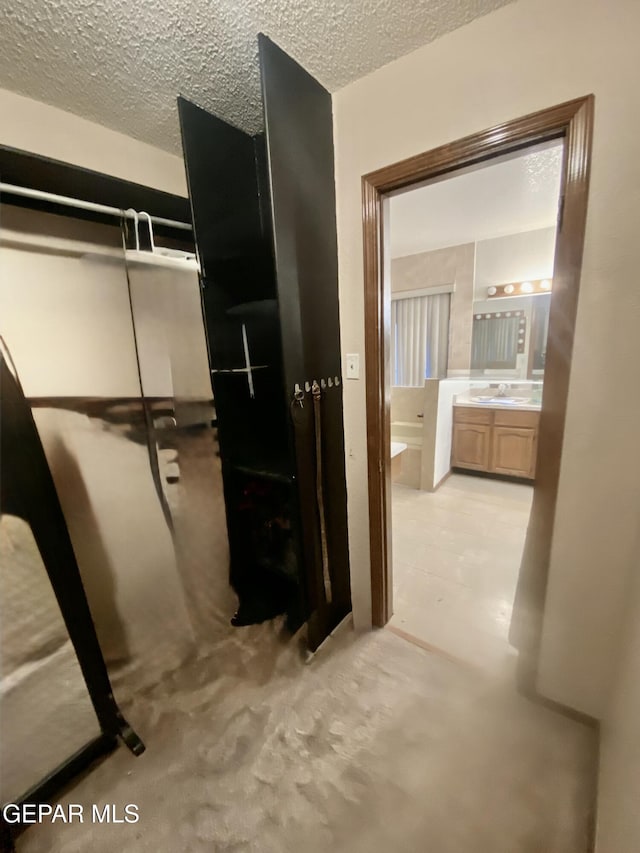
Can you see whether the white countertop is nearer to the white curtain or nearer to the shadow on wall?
the white curtain

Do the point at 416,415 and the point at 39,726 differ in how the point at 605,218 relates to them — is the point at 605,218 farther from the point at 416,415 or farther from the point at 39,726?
the point at 416,415

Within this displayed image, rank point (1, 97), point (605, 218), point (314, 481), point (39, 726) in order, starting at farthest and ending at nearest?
point (314, 481) < point (1, 97) < point (39, 726) < point (605, 218)

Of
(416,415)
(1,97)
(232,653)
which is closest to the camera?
(1,97)

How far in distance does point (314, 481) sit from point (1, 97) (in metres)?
1.79

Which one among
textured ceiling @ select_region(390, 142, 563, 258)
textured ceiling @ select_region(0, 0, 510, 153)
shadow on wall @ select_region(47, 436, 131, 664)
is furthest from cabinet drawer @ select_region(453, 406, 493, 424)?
shadow on wall @ select_region(47, 436, 131, 664)

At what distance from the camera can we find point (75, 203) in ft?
3.60

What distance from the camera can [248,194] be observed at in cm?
146

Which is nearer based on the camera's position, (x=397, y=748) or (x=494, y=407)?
(x=397, y=748)

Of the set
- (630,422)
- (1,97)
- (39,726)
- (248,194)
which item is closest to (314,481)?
(630,422)

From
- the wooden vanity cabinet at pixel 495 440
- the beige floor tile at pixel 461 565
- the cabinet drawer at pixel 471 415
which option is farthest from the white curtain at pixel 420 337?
the beige floor tile at pixel 461 565

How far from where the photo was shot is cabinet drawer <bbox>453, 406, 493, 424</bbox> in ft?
11.1

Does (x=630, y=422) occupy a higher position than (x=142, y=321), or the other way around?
(x=142, y=321)

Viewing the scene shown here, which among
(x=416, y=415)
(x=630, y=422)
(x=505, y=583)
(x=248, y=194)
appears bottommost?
(x=505, y=583)

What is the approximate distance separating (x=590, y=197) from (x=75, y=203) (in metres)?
1.62
